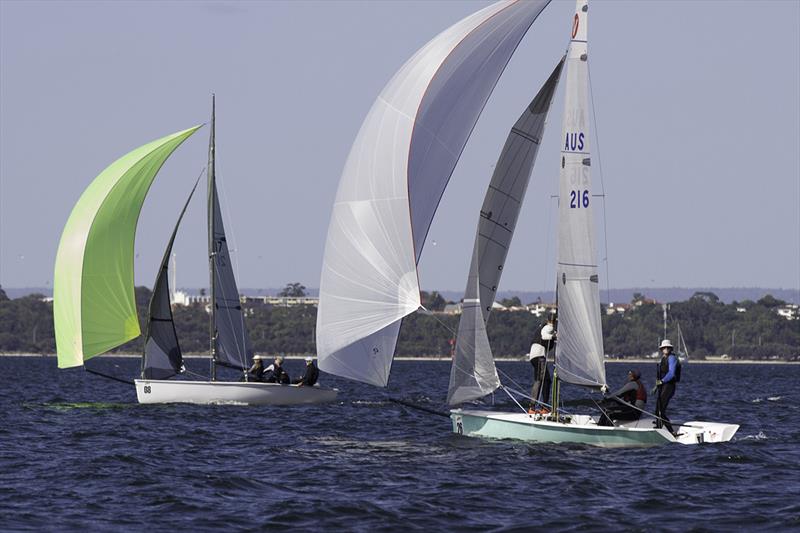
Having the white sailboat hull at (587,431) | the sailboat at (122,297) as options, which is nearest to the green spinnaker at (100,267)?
the sailboat at (122,297)

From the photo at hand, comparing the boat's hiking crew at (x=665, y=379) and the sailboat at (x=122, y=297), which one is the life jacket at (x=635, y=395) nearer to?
the boat's hiking crew at (x=665, y=379)

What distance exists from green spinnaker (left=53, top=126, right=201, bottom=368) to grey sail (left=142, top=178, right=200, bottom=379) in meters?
0.57

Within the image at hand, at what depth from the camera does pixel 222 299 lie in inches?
1499

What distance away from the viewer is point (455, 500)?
18938mm

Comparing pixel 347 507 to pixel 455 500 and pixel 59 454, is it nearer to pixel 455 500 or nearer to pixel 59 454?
pixel 455 500

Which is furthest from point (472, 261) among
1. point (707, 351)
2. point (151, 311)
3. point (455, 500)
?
point (707, 351)

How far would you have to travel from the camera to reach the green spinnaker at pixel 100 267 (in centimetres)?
3600

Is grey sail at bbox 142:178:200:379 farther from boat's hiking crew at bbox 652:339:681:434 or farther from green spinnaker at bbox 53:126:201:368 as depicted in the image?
boat's hiking crew at bbox 652:339:681:434

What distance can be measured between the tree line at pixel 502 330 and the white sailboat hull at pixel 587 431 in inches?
5545

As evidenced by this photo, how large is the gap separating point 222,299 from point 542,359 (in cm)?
1473

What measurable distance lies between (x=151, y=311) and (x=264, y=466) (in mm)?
14962

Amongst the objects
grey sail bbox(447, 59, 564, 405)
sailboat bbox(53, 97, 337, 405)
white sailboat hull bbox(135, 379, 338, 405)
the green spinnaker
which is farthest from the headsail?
the green spinnaker

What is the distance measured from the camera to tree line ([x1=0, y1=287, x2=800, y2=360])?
171125 millimetres

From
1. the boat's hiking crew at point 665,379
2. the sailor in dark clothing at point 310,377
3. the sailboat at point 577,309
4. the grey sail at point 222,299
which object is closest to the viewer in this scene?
the sailboat at point 577,309
